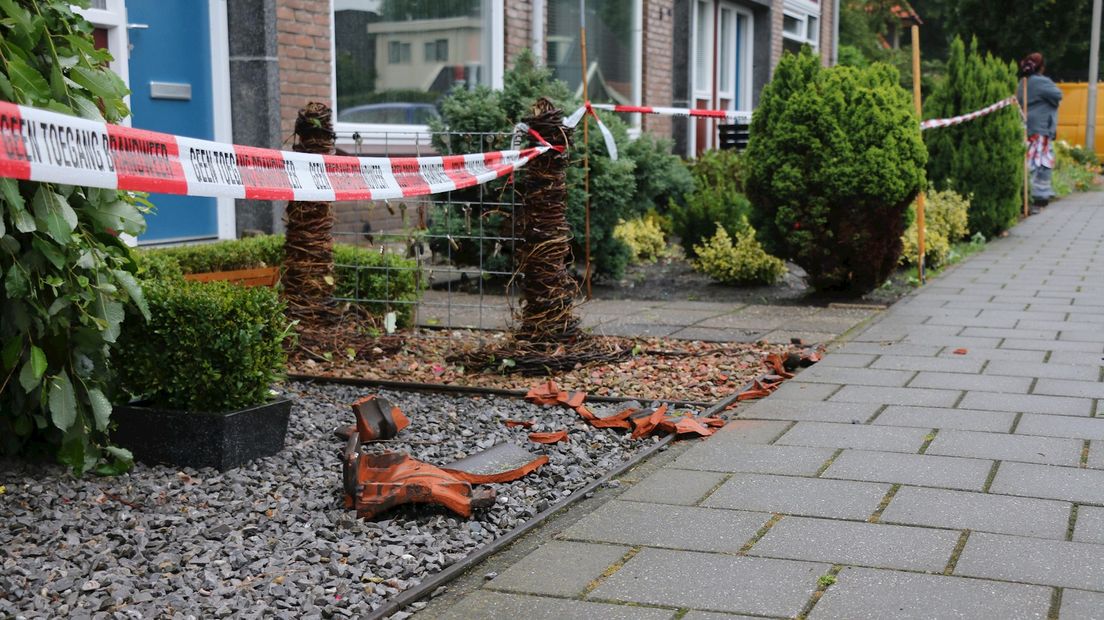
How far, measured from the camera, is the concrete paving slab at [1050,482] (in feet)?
13.4

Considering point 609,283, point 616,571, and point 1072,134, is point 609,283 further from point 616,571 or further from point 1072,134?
point 1072,134

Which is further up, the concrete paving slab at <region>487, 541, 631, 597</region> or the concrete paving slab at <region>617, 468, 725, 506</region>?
the concrete paving slab at <region>617, 468, 725, 506</region>

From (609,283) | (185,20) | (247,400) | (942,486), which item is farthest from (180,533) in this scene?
(609,283)

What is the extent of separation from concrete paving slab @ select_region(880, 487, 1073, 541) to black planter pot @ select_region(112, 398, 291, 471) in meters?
2.30

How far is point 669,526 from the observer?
3814 millimetres

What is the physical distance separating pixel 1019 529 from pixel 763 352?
10.5 ft

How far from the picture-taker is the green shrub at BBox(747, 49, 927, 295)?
8.22 metres

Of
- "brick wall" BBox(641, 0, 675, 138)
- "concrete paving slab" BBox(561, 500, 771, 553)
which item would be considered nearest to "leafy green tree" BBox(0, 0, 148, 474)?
"concrete paving slab" BBox(561, 500, 771, 553)

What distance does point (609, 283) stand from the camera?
10.0m

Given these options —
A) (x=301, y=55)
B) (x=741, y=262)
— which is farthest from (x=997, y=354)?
(x=301, y=55)

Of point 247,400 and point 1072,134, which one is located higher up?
point 1072,134

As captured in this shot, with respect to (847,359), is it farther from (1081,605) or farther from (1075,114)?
(1075,114)

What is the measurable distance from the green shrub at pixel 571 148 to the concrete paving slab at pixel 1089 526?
5.15 m

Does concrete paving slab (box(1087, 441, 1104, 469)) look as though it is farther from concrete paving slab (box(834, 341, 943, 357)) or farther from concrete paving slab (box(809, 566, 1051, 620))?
concrete paving slab (box(834, 341, 943, 357))
